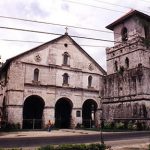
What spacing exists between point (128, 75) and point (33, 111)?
15225 millimetres

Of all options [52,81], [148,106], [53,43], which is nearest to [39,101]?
[52,81]

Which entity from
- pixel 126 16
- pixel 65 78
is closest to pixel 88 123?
pixel 65 78

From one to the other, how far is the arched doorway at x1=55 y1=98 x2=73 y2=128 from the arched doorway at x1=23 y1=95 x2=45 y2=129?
308 centimetres

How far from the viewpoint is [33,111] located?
1443 inches

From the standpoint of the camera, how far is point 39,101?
36312 millimetres

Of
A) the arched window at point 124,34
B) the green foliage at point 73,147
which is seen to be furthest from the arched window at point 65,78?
the green foliage at point 73,147

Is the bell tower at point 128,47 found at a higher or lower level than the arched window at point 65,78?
higher

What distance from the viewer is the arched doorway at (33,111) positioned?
35.3 meters

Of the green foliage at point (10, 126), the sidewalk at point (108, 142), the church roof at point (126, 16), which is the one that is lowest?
the sidewalk at point (108, 142)

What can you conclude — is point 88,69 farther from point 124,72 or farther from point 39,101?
point 39,101

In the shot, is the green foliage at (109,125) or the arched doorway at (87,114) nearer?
the green foliage at (109,125)

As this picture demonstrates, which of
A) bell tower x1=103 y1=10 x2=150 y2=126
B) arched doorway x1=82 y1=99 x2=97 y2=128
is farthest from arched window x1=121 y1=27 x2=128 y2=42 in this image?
arched doorway x1=82 y1=99 x2=97 y2=128

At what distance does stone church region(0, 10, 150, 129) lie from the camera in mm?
33750

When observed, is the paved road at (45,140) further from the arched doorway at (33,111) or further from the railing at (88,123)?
the railing at (88,123)
